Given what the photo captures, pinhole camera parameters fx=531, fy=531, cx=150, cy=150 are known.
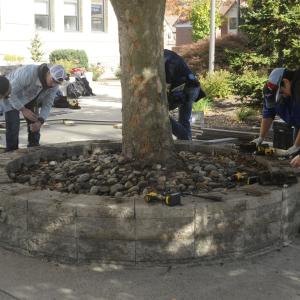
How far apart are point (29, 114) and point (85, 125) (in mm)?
5189

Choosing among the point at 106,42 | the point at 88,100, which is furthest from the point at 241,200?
the point at 106,42

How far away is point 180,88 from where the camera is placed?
705cm

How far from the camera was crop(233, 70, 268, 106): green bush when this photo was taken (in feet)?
37.6

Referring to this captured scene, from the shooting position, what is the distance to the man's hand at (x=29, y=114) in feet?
21.7

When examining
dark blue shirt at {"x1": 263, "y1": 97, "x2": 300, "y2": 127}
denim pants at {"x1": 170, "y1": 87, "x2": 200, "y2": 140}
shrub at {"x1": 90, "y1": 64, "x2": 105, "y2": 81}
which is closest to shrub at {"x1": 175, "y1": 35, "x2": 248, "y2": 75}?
shrub at {"x1": 90, "y1": 64, "x2": 105, "y2": 81}

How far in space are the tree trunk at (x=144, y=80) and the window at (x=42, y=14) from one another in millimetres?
25857

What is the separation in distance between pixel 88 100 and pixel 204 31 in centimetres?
2078

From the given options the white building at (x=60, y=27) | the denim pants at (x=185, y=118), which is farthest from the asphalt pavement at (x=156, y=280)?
the white building at (x=60, y=27)

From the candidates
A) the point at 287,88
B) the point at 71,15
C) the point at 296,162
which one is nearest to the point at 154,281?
the point at 296,162

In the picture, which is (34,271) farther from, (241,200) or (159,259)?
(241,200)

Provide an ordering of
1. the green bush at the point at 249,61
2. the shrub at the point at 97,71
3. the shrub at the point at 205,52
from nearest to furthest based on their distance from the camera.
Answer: the green bush at the point at 249,61 → the shrub at the point at 205,52 → the shrub at the point at 97,71

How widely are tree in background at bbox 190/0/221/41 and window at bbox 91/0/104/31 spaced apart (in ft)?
19.9

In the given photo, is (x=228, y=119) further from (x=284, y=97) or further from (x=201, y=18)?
(x=201, y=18)

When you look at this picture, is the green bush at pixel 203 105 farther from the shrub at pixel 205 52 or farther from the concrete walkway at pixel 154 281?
the concrete walkway at pixel 154 281
